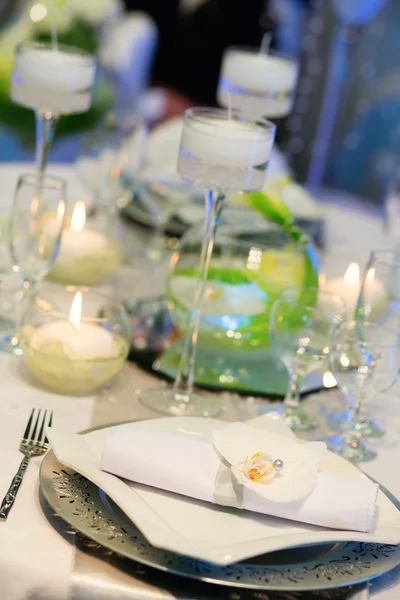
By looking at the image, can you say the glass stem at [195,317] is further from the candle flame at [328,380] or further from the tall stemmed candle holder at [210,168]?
the candle flame at [328,380]

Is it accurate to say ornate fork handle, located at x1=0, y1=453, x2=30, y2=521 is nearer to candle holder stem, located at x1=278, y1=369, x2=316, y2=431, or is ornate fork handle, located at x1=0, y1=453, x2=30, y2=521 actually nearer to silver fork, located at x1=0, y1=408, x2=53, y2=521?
silver fork, located at x1=0, y1=408, x2=53, y2=521

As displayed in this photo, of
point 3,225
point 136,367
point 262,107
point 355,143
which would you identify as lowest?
point 355,143

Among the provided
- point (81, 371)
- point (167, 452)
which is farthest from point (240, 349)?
point (167, 452)

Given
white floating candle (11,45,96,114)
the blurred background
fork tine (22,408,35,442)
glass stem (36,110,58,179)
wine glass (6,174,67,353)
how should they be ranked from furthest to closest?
the blurred background → glass stem (36,110,58,179) → white floating candle (11,45,96,114) → wine glass (6,174,67,353) → fork tine (22,408,35,442)

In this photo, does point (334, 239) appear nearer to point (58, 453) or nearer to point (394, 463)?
point (394, 463)

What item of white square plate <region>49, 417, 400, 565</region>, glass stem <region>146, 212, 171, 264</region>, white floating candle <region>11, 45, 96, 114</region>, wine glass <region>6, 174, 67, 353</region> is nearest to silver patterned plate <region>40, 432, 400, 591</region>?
white square plate <region>49, 417, 400, 565</region>

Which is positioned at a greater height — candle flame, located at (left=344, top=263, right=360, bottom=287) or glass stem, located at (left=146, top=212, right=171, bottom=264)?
candle flame, located at (left=344, top=263, right=360, bottom=287)

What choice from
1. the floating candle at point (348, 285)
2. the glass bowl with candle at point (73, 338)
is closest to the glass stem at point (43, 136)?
the glass bowl with candle at point (73, 338)

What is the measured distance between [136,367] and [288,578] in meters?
0.56

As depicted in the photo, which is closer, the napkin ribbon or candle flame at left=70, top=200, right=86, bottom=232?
the napkin ribbon

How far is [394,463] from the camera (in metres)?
1.11

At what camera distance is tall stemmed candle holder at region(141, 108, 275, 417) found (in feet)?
3.63

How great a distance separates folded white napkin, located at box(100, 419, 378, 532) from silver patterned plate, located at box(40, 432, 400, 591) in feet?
0.09

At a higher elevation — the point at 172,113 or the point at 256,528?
the point at 256,528
